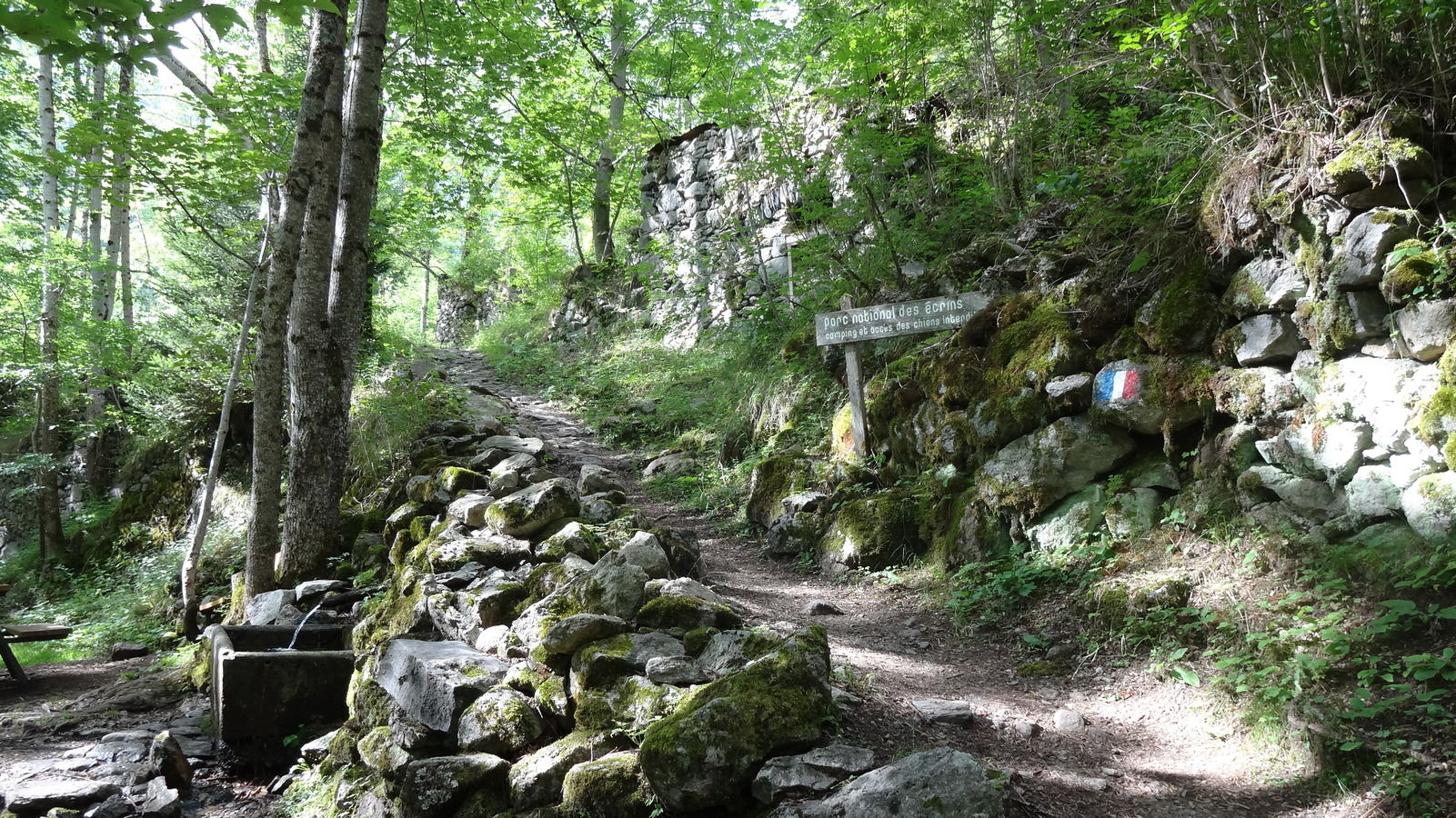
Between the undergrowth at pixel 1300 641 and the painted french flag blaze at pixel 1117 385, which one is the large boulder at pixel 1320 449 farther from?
the painted french flag blaze at pixel 1117 385

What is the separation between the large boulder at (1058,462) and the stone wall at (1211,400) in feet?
0.04

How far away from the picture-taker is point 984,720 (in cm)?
355

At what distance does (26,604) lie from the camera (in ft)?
38.8

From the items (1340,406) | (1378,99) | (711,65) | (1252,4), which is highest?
(711,65)

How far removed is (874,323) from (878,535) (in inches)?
76.3

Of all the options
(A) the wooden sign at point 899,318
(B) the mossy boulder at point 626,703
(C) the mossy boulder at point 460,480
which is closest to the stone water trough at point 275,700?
(C) the mossy boulder at point 460,480

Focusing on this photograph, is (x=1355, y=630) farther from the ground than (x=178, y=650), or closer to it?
farther from the ground

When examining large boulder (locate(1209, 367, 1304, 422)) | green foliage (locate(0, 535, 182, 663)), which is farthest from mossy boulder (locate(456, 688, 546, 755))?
green foliage (locate(0, 535, 182, 663))

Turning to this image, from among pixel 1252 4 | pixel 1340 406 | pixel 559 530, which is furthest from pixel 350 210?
pixel 1340 406

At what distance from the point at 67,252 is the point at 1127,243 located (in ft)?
48.7

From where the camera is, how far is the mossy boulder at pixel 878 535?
246 inches

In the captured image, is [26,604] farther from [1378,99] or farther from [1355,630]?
[1378,99]

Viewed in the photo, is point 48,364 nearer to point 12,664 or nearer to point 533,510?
point 12,664

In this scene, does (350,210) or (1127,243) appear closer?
(1127,243)
